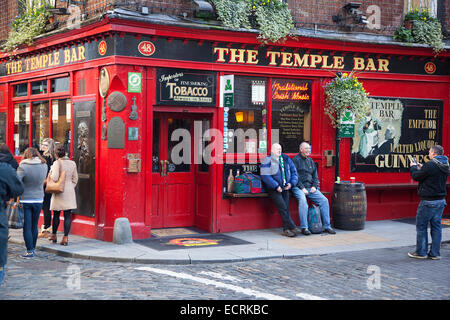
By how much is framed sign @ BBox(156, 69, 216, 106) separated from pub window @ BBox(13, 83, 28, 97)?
4.92 meters

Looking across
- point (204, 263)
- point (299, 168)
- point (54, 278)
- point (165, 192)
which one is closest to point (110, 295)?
point (54, 278)

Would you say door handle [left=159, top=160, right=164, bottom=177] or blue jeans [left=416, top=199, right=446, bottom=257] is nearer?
blue jeans [left=416, top=199, right=446, bottom=257]

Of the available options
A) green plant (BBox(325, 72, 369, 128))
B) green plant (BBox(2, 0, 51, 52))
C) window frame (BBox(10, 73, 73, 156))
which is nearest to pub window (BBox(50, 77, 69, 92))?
window frame (BBox(10, 73, 73, 156))

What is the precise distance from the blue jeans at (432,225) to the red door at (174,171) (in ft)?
15.6

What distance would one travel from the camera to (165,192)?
12320mm

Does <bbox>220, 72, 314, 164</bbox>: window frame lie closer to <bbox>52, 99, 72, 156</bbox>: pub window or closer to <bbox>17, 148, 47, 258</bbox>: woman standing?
<bbox>52, 99, 72, 156</bbox>: pub window

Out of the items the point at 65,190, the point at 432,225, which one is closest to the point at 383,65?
the point at 432,225

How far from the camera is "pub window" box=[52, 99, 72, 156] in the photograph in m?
12.8

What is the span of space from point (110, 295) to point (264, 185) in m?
5.65

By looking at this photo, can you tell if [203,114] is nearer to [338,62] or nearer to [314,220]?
[314,220]

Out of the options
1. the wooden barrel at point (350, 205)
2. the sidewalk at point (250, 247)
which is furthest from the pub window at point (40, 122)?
the wooden barrel at point (350, 205)

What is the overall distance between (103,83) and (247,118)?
3.11 m

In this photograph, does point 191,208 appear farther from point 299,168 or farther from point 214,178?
point 299,168

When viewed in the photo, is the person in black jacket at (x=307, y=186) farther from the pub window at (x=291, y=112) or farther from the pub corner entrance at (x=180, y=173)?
the pub corner entrance at (x=180, y=173)
